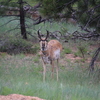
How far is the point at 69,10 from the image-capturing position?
37.3ft

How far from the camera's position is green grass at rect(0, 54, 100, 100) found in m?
7.48

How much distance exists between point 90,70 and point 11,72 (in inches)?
127

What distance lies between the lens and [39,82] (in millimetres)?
9953

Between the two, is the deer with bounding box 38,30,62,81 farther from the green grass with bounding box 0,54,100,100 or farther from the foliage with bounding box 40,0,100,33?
the foliage with bounding box 40,0,100,33

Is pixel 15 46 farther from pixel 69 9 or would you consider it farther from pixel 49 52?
pixel 69 9

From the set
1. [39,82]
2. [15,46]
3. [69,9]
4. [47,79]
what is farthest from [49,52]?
[15,46]

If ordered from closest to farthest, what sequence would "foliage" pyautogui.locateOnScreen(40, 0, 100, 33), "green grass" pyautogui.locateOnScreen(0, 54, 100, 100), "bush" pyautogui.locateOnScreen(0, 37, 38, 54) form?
"green grass" pyautogui.locateOnScreen(0, 54, 100, 100) < "foliage" pyautogui.locateOnScreen(40, 0, 100, 33) < "bush" pyautogui.locateOnScreen(0, 37, 38, 54)

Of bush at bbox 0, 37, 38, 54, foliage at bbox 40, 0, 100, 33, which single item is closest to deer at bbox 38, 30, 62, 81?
foliage at bbox 40, 0, 100, 33

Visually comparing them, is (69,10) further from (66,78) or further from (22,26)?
(22,26)

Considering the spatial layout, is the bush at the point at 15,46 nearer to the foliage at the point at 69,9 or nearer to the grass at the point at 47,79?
the grass at the point at 47,79

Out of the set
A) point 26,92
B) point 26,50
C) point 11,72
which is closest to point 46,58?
point 11,72

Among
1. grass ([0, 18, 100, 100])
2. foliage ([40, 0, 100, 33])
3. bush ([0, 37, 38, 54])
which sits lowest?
grass ([0, 18, 100, 100])

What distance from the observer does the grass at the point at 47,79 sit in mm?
7516

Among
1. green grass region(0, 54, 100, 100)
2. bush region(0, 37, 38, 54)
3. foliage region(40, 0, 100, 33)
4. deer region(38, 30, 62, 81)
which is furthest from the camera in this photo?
bush region(0, 37, 38, 54)
